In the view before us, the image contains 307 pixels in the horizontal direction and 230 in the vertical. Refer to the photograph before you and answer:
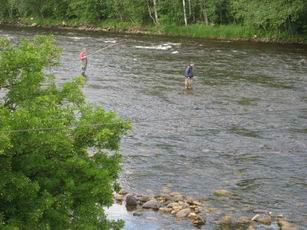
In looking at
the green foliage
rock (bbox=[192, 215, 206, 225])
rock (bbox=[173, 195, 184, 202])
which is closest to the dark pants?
rock (bbox=[173, 195, 184, 202])

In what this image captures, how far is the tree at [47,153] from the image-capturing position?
11930mm

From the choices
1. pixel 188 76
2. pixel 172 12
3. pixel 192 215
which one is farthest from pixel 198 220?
pixel 172 12

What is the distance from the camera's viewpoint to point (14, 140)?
1194 centimetres

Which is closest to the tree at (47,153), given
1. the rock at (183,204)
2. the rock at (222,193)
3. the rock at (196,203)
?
the rock at (183,204)

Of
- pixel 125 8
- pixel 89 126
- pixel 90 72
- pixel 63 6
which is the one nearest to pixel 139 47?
pixel 90 72

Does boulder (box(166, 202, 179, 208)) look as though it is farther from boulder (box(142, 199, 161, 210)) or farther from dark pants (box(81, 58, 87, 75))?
dark pants (box(81, 58, 87, 75))

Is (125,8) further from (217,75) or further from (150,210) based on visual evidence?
(150,210)

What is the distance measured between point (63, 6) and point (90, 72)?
170 feet

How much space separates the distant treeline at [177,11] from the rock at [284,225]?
43.7 m

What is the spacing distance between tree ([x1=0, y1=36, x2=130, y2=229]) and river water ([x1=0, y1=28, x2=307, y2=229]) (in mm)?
5437

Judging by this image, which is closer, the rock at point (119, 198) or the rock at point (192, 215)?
the rock at point (192, 215)

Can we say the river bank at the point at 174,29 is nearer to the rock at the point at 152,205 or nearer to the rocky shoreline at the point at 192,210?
the rocky shoreline at the point at 192,210

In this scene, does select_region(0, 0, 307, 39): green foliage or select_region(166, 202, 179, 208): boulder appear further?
select_region(0, 0, 307, 39): green foliage

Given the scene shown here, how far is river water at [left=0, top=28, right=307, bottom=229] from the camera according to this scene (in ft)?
70.1
